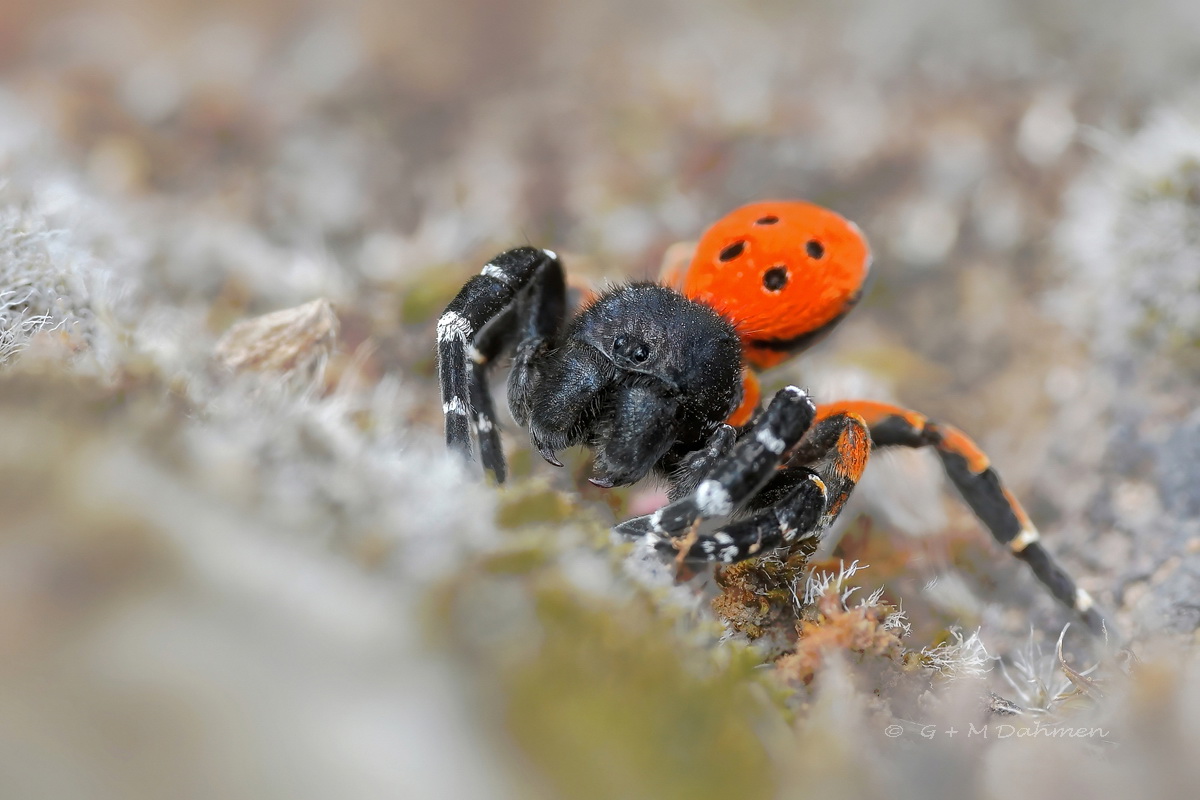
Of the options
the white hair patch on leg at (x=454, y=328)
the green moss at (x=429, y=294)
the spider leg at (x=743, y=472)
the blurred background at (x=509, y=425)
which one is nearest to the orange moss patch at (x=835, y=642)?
the blurred background at (x=509, y=425)

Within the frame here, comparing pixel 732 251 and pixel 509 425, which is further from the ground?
pixel 732 251

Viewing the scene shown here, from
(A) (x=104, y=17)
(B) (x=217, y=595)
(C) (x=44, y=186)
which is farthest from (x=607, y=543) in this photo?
(A) (x=104, y=17)

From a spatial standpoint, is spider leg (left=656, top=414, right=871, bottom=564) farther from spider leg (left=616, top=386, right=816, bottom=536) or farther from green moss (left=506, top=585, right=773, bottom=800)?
green moss (left=506, top=585, right=773, bottom=800)

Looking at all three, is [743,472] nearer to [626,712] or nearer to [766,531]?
[766,531]

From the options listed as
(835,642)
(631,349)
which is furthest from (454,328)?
(835,642)

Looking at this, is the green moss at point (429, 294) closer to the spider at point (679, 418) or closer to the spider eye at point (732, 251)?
the spider at point (679, 418)

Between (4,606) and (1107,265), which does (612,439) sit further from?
(1107,265)
